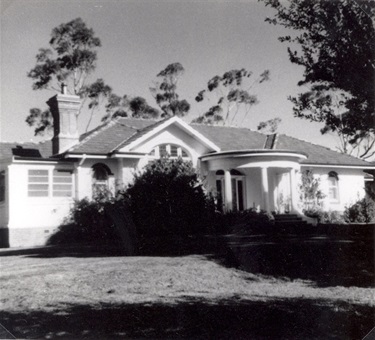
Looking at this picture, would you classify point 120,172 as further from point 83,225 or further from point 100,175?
point 83,225

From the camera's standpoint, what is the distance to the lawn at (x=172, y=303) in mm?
6719

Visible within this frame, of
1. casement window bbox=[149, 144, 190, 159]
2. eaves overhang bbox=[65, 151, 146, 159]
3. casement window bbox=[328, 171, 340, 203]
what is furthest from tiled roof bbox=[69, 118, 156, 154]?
casement window bbox=[328, 171, 340, 203]

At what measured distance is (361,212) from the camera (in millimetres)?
23969

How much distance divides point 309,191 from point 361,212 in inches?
119

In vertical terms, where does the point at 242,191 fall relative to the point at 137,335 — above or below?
above

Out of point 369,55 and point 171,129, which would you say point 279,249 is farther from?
point 171,129

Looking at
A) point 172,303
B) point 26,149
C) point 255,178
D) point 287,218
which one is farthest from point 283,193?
point 172,303

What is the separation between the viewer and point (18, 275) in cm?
1030

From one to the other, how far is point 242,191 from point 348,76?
52.3 feet

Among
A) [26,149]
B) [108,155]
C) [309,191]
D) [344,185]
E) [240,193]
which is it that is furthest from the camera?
[344,185]

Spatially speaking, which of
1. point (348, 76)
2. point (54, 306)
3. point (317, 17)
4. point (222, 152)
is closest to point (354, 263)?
point (348, 76)

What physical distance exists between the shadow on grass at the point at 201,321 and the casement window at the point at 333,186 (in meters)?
19.0

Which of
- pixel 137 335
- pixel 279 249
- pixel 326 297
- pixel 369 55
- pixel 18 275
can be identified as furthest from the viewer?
pixel 279 249

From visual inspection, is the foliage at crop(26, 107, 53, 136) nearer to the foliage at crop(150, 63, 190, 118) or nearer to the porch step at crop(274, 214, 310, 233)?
the foliage at crop(150, 63, 190, 118)
